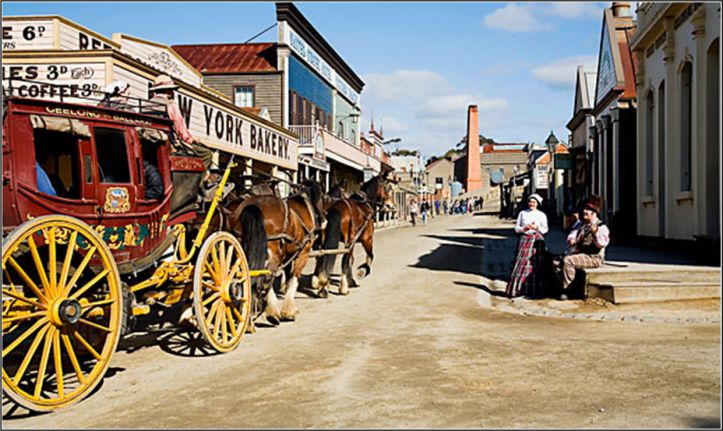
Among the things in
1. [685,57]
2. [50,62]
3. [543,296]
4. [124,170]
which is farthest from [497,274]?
[124,170]

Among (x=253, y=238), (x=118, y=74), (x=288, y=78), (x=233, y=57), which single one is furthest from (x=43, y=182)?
(x=233, y=57)

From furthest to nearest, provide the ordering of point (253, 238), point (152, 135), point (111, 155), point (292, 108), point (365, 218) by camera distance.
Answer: point (292, 108), point (365, 218), point (253, 238), point (152, 135), point (111, 155)

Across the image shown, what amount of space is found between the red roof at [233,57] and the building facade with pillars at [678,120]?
17.1 m

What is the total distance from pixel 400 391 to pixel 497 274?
11.2 metres

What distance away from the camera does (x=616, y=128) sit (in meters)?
22.0

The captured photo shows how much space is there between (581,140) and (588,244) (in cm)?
2530

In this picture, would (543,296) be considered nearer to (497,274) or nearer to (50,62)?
(497,274)

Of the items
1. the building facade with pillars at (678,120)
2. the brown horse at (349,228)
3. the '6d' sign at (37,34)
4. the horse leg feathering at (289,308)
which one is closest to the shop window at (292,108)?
the brown horse at (349,228)

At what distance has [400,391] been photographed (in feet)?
20.7

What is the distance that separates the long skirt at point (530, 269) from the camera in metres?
13.0

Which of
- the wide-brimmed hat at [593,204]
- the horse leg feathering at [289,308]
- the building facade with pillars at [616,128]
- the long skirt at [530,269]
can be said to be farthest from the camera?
the building facade with pillars at [616,128]

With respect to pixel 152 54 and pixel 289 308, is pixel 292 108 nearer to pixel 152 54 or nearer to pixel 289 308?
A: pixel 152 54

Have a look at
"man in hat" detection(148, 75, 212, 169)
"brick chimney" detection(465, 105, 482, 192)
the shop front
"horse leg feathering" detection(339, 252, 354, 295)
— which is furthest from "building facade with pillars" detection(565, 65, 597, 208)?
"brick chimney" detection(465, 105, 482, 192)

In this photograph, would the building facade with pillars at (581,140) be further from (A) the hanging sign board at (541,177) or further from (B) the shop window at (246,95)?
(B) the shop window at (246,95)
